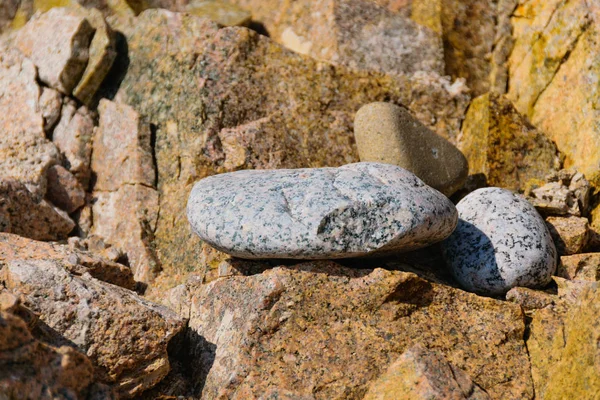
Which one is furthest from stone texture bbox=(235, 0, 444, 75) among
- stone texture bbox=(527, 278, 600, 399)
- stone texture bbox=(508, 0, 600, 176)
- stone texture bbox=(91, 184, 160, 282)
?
stone texture bbox=(527, 278, 600, 399)

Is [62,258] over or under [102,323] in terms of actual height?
under

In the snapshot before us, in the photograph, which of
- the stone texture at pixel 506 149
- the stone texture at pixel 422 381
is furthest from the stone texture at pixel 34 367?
the stone texture at pixel 506 149

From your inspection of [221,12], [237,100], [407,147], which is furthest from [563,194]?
[221,12]

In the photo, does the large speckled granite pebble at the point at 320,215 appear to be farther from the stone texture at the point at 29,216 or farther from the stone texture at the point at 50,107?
the stone texture at the point at 50,107

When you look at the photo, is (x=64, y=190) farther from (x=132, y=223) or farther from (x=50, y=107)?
(x=50, y=107)

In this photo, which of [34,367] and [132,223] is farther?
[132,223]

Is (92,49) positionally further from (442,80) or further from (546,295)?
(546,295)

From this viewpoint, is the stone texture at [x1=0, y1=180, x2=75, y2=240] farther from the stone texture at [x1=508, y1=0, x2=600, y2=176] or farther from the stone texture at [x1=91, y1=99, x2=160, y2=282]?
the stone texture at [x1=508, y1=0, x2=600, y2=176]

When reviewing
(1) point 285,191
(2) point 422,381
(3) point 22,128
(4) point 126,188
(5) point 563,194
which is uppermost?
(1) point 285,191
